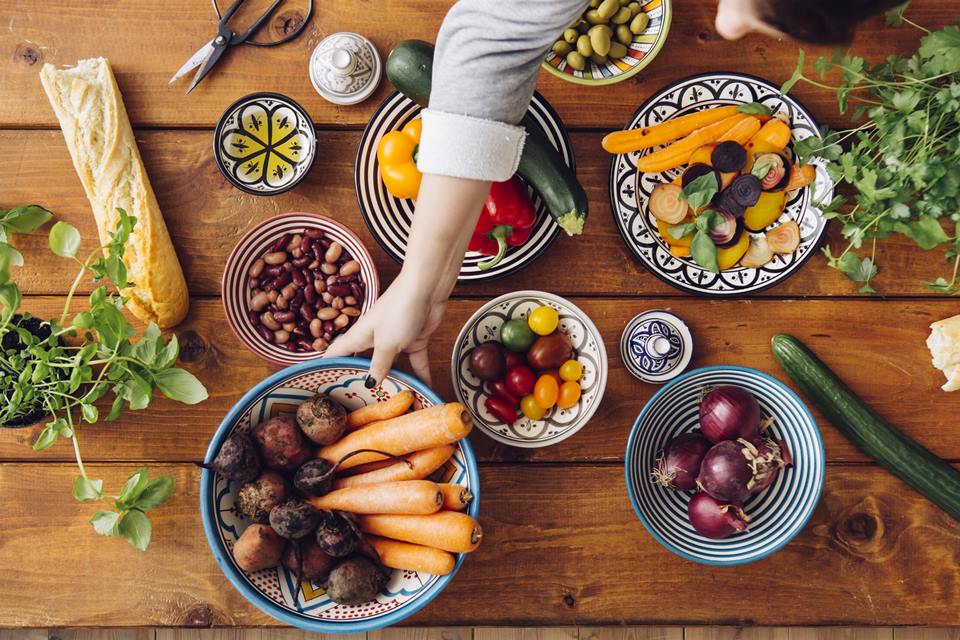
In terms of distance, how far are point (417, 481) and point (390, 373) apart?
171 mm

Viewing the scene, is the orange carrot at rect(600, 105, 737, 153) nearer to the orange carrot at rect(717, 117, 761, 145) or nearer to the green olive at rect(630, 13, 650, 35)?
the orange carrot at rect(717, 117, 761, 145)

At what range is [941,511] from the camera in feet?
4.02

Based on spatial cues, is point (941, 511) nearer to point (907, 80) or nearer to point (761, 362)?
point (761, 362)

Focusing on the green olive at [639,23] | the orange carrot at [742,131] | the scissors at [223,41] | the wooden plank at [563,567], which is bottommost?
the wooden plank at [563,567]

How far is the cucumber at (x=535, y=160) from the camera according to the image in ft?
3.72

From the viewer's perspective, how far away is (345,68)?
3.81 feet

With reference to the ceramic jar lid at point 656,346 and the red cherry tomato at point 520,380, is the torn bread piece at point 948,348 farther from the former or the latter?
the red cherry tomato at point 520,380

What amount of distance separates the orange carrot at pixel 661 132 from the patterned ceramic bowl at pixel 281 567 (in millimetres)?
528

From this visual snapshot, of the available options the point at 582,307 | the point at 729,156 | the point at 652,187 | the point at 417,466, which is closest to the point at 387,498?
the point at 417,466

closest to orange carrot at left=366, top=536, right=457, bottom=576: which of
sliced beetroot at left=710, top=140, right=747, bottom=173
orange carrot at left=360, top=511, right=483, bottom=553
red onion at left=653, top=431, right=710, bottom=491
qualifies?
orange carrot at left=360, top=511, right=483, bottom=553

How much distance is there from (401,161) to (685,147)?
483 mm

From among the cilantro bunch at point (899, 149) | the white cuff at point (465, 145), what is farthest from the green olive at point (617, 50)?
the white cuff at point (465, 145)

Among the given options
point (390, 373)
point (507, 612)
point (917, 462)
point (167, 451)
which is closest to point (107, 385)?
point (167, 451)

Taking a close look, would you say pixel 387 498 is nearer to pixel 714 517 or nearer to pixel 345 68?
pixel 714 517
